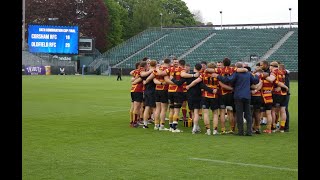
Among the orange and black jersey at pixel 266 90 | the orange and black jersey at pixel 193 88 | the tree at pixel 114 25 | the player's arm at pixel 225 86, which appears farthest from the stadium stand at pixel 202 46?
the player's arm at pixel 225 86

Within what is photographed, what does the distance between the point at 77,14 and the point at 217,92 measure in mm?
75613

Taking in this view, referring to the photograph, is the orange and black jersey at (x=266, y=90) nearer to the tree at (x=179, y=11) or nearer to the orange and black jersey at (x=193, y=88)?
the orange and black jersey at (x=193, y=88)

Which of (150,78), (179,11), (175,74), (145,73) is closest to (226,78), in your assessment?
(175,74)

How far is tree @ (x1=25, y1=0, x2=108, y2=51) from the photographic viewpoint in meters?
83.2

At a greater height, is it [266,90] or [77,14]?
[77,14]

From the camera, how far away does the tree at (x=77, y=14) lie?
83.2 m

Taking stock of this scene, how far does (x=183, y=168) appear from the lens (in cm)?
837

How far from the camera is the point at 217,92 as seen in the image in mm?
13078

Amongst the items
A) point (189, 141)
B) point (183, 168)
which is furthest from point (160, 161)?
point (189, 141)

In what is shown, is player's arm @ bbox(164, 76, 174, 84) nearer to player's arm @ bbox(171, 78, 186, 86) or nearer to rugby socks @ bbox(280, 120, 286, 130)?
player's arm @ bbox(171, 78, 186, 86)

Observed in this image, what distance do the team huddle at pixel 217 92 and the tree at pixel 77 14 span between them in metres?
71.0

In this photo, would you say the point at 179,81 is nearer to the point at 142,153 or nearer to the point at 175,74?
the point at 175,74

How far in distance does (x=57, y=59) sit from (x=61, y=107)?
175ft
